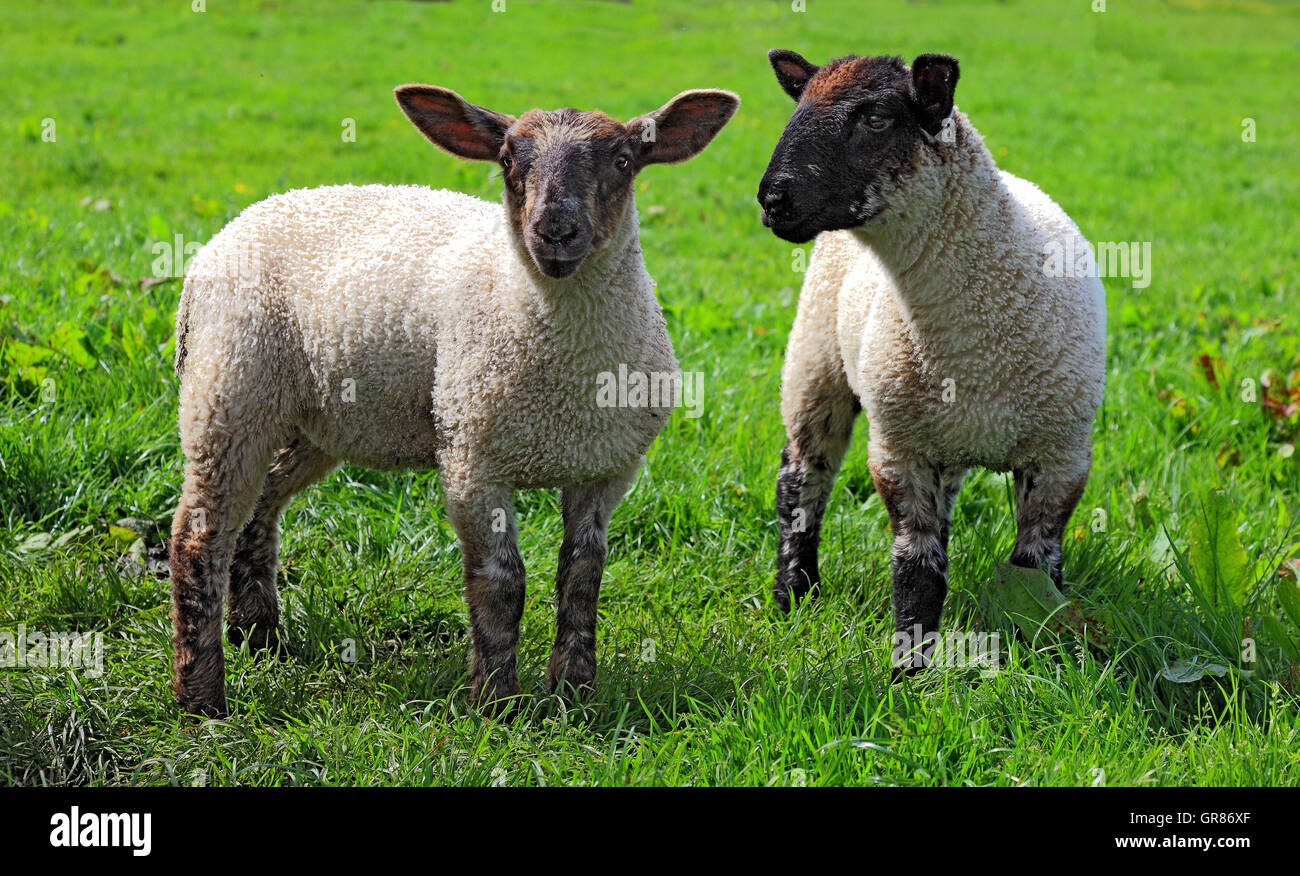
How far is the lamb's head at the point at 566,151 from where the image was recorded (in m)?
3.55

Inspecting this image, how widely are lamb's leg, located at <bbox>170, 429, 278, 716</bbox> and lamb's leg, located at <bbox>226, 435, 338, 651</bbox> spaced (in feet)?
1.18

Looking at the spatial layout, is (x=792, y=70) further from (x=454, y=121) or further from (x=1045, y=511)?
(x=1045, y=511)

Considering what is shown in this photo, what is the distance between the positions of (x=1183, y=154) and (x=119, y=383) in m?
12.6

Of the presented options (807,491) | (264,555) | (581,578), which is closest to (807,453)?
(807,491)

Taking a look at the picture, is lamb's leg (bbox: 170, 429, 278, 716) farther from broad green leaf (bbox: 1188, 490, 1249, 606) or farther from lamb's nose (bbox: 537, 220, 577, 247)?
broad green leaf (bbox: 1188, 490, 1249, 606)

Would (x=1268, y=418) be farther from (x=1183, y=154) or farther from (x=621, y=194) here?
(x=1183, y=154)

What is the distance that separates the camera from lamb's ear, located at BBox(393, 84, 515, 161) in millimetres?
3893

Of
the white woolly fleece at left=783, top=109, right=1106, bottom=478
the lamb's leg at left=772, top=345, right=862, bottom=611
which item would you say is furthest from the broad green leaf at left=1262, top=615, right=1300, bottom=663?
the lamb's leg at left=772, top=345, right=862, bottom=611

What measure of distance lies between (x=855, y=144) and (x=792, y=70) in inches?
22.7

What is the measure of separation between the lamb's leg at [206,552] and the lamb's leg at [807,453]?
2.06 meters

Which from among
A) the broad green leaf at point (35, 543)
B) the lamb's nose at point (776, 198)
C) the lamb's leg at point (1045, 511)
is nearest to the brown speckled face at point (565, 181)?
the lamb's nose at point (776, 198)

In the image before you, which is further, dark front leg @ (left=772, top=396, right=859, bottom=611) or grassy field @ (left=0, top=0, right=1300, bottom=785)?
dark front leg @ (left=772, top=396, right=859, bottom=611)

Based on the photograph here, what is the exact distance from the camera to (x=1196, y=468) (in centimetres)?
586

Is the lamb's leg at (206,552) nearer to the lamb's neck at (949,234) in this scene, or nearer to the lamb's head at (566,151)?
the lamb's head at (566,151)
